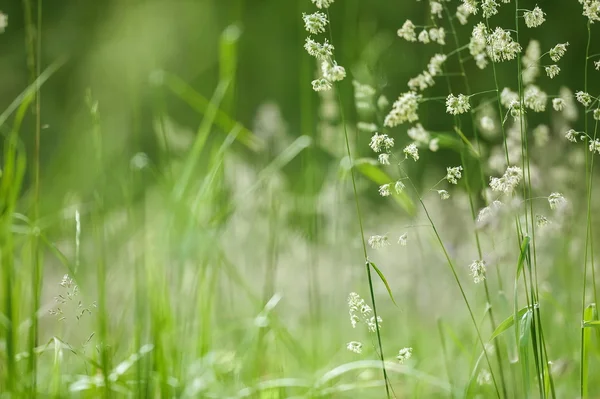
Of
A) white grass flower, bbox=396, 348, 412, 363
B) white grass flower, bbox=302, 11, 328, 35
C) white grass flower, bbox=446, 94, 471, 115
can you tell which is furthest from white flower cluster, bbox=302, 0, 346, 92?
white grass flower, bbox=396, 348, 412, 363

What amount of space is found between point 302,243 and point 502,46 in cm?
157

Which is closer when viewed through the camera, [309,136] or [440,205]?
[309,136]

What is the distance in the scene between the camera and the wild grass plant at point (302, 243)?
0.94 meters

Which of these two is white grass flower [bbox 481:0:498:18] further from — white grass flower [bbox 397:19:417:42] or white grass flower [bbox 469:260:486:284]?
white grass flower [bbox 469:260:486:284]

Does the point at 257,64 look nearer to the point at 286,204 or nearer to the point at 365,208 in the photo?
the point at 365,208

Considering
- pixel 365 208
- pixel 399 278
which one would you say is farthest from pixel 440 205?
pixel 365 208

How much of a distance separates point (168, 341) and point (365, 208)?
2.00 meters

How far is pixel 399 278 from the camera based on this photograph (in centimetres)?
258

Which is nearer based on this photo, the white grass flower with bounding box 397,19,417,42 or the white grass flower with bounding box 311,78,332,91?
the white grass flower with bounding box 311,78,332,91

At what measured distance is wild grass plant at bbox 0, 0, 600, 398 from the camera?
3.07ft

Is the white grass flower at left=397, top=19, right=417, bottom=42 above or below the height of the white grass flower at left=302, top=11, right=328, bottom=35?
above

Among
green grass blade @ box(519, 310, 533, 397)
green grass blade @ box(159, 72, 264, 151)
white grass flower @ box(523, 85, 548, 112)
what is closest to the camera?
green grass blade @ box(519, 310, 533, 397)

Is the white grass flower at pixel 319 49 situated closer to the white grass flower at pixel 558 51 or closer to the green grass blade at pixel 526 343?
the white grass flower at pixel 558 51

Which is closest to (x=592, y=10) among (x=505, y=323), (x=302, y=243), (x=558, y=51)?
(x=558, y=51)
